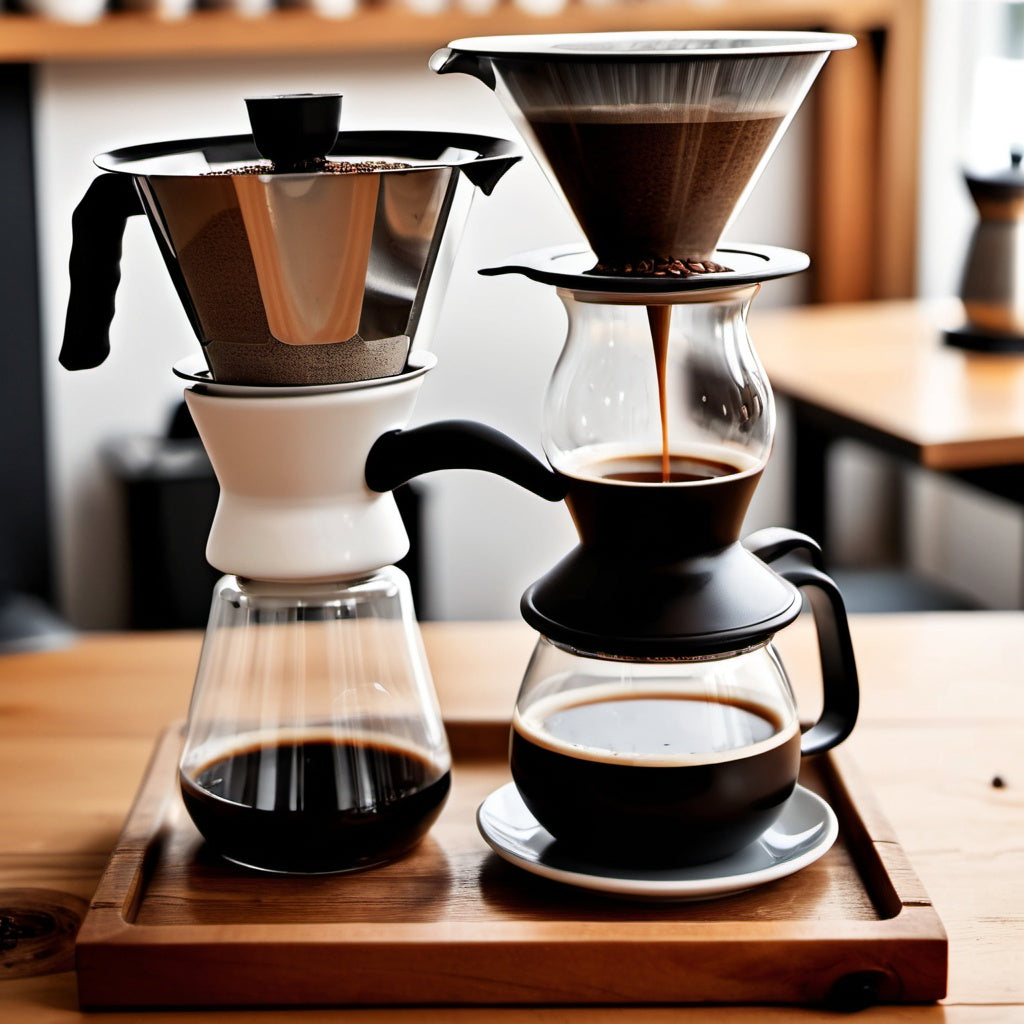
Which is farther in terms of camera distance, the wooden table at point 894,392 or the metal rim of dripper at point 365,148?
the wooden table at point 894,392

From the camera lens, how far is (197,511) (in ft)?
8.42

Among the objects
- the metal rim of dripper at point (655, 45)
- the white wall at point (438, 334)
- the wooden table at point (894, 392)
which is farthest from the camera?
the white wall at point (438, 334)

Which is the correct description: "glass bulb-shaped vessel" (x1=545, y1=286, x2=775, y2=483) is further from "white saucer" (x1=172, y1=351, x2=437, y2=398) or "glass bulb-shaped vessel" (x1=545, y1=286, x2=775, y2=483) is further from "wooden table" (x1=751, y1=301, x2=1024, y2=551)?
"wooden table" (x1=751, y1=301, x2=1024, y2=551)

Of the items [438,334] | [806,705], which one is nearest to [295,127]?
[806,705]

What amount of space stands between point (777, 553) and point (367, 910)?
0.90 ft

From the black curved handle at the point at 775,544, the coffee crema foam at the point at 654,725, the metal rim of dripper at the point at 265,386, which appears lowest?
the coffee crema foam at the point at 654,725

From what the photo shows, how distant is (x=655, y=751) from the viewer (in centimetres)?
68

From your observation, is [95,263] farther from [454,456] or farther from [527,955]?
[527,955]

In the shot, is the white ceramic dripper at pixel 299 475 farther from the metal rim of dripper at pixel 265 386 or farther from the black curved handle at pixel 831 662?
the black curved handle at pixel 831 662

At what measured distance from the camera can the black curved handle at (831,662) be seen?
76 cm

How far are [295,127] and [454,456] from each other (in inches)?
6.7

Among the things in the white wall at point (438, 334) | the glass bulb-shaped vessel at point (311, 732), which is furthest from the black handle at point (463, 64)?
the white wall at point (438, 334)

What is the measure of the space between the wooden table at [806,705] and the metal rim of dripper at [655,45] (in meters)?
0.40

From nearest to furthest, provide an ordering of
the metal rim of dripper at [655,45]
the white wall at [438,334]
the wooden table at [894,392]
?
the metal rim of dripper at [655,45] → the wooden table at [894,392] → the white wall at [438,334]
